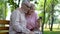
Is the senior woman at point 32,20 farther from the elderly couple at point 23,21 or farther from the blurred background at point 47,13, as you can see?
the blurred background at point 47,13

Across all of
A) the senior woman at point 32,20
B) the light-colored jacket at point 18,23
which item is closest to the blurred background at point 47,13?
the senior woman at point 32,20

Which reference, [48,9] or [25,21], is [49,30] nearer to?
[48,9]

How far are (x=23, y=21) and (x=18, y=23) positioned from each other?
0.34 ft

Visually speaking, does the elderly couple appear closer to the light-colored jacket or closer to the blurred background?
the light-colored jacket

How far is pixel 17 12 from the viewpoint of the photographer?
228 centimetres

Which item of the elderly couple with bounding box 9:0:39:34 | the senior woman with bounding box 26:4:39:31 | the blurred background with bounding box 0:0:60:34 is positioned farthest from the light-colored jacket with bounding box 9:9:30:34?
the blurred background with bounding box 0:0:60:34

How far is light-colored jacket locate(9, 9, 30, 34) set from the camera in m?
2.23

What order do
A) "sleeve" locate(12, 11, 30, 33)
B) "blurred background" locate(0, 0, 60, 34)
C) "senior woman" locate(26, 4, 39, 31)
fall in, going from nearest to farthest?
"sleeve" locate(12, 11, 30, 33) < "senior woman" locate(26, 4, 39, 31) < "blurred background" locate(0, 0, 60, 34)

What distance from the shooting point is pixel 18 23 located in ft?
7.32

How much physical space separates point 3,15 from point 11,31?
2.08m

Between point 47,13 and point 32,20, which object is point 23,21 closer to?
point 32,20

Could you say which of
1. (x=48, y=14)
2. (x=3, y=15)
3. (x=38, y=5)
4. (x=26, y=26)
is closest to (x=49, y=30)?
(x=48, y=14)

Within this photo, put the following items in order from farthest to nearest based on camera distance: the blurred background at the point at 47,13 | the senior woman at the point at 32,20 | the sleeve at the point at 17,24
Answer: the blurred background at the point at 47,13 < the senior woman at the point at 32,20 < the sleeve at the point at 17,24

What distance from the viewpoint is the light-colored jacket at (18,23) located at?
7.31 ft
